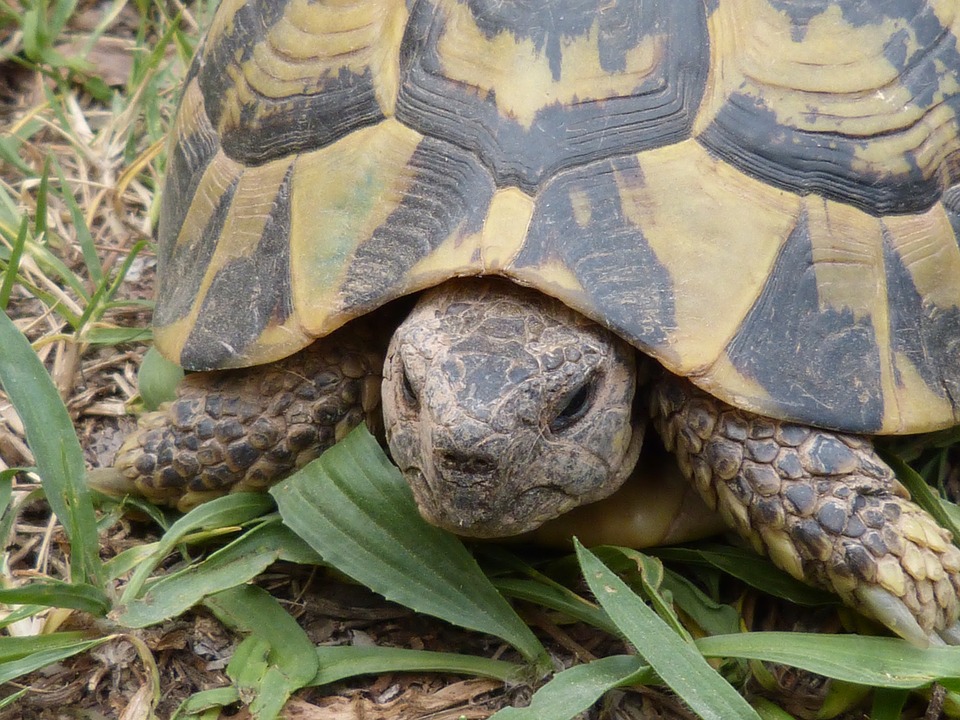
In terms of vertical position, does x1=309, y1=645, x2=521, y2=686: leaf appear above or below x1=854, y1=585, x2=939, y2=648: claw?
below

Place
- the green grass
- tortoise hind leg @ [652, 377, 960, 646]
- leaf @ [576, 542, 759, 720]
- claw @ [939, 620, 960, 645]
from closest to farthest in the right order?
leaf @ [576, 542, 759, 720]
the green grass
tortoise hind leg @ [652, 377, 960, 646]
claw @ [939, 620, 960, 645]

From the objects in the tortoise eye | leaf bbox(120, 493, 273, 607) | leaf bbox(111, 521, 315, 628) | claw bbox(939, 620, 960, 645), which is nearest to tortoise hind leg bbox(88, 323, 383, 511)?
leaf bbox(120, 493, 273, 607)

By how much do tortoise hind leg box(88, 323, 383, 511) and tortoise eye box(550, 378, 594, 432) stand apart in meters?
0.55

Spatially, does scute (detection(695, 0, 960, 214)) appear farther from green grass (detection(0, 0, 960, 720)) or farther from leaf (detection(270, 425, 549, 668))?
leaf (detection(270, 425, 549, 668))

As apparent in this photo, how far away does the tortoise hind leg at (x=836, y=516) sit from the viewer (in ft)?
6.98

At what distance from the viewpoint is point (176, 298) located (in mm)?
2545

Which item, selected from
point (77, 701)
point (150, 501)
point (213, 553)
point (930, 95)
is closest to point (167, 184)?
point (150, 501)

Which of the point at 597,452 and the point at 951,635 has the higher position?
the point at 597,452

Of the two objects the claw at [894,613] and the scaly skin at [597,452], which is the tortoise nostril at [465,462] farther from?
the claw at [894,613]

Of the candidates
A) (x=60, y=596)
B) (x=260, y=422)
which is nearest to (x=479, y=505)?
(x=260, y=422)

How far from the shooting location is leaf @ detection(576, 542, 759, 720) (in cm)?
192

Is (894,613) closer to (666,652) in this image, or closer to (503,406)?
(666,652)

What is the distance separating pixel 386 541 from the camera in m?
2.27

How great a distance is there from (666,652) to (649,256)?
26.3 inches
